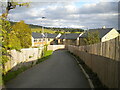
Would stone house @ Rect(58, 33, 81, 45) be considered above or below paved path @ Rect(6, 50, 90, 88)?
above

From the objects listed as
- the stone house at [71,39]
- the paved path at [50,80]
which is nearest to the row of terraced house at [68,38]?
the stone house at [71,39]

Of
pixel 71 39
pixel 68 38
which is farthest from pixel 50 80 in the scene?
pixel 68 38

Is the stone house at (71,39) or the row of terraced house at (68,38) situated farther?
the stone house at (71,39)

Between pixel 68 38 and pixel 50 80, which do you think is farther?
pixel 68 38

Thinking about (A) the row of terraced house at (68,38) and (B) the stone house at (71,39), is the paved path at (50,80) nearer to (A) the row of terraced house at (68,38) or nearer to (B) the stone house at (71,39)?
(A) the row of terraced house at (68,38)

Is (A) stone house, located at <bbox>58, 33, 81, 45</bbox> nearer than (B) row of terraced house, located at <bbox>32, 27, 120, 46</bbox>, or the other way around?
(B) row of terraced house, located at <bbox>32, 27, 120, 46</bbox>

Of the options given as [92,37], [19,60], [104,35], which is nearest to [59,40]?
[104,35]

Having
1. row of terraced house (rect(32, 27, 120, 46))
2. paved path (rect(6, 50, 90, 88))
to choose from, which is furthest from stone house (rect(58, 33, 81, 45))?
paved path (rect(6, 50, 90, 88))

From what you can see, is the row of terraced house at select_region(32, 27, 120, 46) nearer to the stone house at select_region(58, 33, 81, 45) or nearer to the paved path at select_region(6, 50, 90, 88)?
the stone house at select_region(58, 33, 81, 45)

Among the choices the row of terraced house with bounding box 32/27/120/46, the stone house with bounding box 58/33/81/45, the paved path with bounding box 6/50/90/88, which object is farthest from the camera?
the stone house with bounding box 58/33/81/45

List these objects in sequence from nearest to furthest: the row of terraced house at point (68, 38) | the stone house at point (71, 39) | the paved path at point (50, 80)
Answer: the paved path at point (50, 80) < the row of terraced house at point (68, 38) < the stone house at point (71, 39)

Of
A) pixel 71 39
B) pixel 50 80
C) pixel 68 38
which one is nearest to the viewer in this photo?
pixel 50 80

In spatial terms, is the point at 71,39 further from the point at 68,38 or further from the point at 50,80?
the point at 50,80

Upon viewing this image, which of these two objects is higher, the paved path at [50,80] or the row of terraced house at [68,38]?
the row of terraced house at [68,38]
